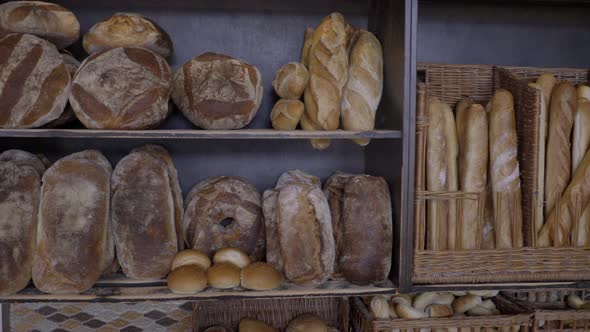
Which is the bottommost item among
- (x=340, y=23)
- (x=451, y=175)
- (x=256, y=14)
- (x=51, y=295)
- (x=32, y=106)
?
(x=51, y=295)

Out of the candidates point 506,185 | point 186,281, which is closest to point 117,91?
point 186,281

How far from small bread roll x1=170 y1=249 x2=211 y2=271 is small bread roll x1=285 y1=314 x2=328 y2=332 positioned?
21.0 inches

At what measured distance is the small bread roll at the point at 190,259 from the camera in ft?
5.06

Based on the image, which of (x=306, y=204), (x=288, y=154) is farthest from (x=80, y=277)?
(x=288, y=154)

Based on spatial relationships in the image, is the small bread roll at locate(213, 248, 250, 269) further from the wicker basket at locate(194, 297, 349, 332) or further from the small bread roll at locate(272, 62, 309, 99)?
the small bread roll at locate(272, 62, 309, 99)

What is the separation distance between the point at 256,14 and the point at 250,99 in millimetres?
525

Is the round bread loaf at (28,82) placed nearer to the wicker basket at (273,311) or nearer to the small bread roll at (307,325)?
the wicker basket at (273,311)

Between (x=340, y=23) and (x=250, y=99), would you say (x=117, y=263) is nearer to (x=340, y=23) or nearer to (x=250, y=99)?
(x=250, y=99)

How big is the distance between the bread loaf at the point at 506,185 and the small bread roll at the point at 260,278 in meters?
0.77

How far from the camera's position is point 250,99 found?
1578 mm

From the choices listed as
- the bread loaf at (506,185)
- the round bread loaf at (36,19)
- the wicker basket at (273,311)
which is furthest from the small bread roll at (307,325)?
the round bread loaf at (36,19)

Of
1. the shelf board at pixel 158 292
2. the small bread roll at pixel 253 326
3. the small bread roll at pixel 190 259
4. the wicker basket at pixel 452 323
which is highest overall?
the small bread roll at pixel 190 259

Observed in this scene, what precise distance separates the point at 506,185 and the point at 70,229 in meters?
1.42

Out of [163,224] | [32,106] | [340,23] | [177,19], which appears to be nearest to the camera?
[32,106]
